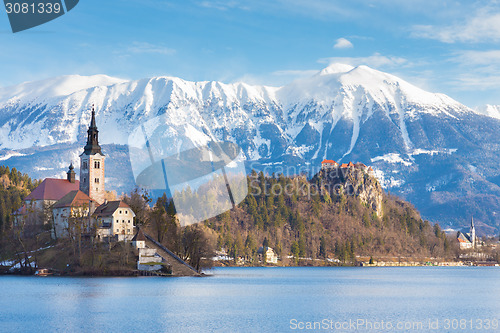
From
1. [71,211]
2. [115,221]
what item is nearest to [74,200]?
[71,211]

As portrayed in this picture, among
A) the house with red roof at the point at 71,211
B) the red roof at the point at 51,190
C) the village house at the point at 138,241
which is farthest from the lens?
the red roof at the point at 51,190

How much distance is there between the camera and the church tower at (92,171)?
160m

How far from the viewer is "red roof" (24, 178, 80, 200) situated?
524 feet

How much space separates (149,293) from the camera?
97125 mm

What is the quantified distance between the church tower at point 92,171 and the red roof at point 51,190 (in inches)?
171

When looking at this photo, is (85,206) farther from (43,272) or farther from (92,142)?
(92,142)

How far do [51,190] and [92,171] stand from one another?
383 inches

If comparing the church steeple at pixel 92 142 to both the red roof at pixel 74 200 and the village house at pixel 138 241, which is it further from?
the village house at pixel 138 241

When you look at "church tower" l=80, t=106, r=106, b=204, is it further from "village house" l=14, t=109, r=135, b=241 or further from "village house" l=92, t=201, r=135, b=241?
"village house" l=92, t=201, r=135, b=241

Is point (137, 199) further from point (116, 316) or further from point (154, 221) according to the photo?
point (116, 316)

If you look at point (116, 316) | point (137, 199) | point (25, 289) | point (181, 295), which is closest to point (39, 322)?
point (116, 316)
